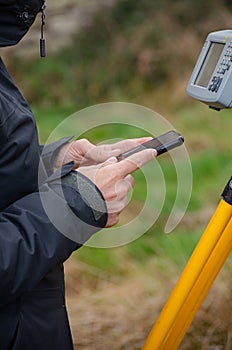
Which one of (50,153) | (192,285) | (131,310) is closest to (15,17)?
(50,153)

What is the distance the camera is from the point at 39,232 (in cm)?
136

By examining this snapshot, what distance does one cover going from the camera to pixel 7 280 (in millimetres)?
1318

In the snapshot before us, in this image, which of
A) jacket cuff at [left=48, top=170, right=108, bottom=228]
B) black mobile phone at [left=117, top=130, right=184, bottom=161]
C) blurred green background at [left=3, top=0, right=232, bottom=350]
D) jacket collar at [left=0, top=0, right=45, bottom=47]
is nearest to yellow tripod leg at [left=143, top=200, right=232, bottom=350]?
Result: black mobile phone at [left=117, top=130, right=184, bottom=161]

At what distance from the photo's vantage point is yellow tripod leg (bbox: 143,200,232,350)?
157 cm

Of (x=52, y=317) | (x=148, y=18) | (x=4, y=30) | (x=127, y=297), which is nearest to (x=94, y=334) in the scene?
(x=127, y=297)

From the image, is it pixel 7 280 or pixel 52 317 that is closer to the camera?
pixel 7 280

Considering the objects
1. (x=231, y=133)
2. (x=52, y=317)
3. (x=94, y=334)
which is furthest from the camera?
(x=231, y=133)

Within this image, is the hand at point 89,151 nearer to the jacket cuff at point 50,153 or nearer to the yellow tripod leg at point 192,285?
the jacket cuff at point 50,153

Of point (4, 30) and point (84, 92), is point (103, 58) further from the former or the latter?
point (4, 30)

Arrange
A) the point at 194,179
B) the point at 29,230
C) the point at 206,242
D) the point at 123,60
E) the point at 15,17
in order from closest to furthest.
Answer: the point at 29,230
the point at 15,17
the point at 206,242
the point at 194,179
the point at 123,60

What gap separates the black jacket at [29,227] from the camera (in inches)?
52.7

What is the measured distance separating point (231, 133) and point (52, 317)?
13.9ft

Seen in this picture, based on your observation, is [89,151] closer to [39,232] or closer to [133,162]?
[133,162]

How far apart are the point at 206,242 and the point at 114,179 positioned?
0.31 metres
